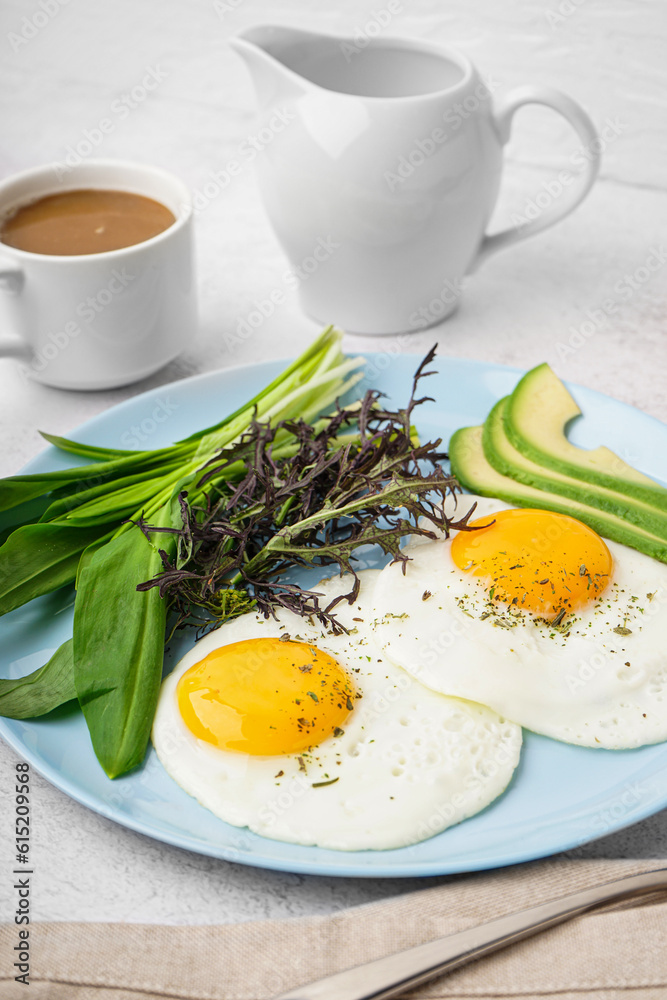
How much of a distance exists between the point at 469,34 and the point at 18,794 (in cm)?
304

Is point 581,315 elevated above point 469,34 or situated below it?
below

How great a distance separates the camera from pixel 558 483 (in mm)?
2037

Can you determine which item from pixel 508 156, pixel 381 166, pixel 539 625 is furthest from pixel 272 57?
pixel 539 625

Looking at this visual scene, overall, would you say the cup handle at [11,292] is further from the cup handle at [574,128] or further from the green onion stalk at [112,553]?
the cup handle at [574,128]

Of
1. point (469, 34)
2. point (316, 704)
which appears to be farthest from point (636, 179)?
point (316, 704)

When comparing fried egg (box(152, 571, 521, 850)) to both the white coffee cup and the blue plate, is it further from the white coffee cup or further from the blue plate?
the white coffee cup

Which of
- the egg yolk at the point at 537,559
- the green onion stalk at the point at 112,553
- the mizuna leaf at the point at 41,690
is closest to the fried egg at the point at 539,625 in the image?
the egg yolk at the point at 537,559

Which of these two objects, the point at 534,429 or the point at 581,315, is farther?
the point at 581,315

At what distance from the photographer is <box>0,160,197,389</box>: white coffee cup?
229 centimetres

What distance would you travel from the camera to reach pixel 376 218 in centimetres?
245

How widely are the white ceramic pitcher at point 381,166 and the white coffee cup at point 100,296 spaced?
35 cm

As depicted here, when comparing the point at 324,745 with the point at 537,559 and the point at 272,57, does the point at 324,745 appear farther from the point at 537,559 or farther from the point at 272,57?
the point at 272,57

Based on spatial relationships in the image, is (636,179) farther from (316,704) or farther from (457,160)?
(316,704)

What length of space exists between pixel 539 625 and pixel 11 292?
5.25ft
